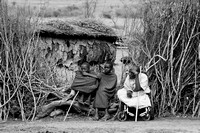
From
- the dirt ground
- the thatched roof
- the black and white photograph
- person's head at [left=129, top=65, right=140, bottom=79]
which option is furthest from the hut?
the dirt ground

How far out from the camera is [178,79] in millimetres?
7883

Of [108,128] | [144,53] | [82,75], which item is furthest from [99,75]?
[108,128]

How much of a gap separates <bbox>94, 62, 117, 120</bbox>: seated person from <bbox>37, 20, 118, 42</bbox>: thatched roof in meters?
2.21

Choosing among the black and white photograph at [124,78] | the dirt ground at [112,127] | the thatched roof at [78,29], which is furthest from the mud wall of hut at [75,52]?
the dirt ground at [112,127]

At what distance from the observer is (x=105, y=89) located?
7.85 m

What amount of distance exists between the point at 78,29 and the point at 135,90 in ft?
10.1

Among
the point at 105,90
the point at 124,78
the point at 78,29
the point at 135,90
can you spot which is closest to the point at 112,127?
the point at 135,90

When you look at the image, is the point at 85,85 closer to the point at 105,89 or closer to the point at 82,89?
the point at 82,89

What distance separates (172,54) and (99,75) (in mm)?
1403

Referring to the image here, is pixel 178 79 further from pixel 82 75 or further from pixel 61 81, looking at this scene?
pixel 61 81

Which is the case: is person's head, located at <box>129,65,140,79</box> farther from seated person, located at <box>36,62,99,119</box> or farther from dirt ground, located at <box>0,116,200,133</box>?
dirt ground, located at <box>0,116,200,133</box>

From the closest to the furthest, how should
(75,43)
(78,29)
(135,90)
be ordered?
(135,90) < (78,29) < (75,43)

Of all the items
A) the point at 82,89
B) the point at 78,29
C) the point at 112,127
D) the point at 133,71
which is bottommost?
the point at 112,127

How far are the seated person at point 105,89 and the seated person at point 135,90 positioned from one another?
278 millimetres
